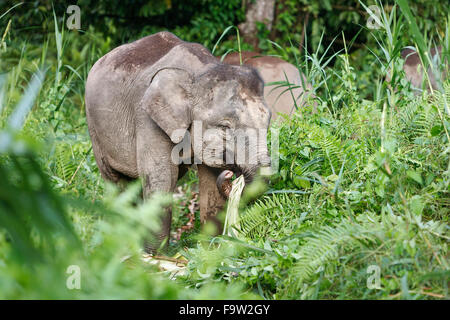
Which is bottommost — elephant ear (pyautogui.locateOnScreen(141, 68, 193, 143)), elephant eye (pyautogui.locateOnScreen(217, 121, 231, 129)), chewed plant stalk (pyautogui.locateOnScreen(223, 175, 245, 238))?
chewed plant stalk (pyautogui.locateOnScreen(223, 175, 245, 238))

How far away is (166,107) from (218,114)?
0.38 meters

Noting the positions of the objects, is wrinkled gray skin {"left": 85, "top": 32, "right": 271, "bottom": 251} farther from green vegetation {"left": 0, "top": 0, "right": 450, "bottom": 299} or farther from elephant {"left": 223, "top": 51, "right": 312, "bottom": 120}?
elephant {"left": 223, "top": 51, "right": 312, "bottom": 120}

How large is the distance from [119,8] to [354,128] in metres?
5.68

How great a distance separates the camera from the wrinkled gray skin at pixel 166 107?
186 inches

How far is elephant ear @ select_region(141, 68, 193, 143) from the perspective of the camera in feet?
15.6

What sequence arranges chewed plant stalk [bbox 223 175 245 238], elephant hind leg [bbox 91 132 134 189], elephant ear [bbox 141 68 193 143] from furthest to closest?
1. elephant hind leg [bbox 91 132 134 189]
2. elephant ear [bbox 141 68 193 143]
3. chewed plant stalk [bbox 223 175 245 238]

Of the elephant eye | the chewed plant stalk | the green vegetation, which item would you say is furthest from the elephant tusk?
the elephant eye

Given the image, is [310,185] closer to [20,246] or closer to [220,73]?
[220,73]

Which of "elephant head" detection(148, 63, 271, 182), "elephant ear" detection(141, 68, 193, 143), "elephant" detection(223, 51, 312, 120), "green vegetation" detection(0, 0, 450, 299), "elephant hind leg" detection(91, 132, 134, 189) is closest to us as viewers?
"green vegetation" detection(0, 0, 450, 299)

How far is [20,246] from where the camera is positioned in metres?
1.68

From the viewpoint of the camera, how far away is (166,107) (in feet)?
15.6

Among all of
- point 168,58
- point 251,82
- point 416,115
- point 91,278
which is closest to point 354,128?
point 416,115

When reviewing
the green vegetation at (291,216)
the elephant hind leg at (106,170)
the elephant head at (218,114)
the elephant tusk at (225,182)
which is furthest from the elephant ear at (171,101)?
the elephant hind leg at (106,170)

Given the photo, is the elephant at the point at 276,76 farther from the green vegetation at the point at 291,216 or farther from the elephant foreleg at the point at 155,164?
the elephant foreleg at the point at 155,164
